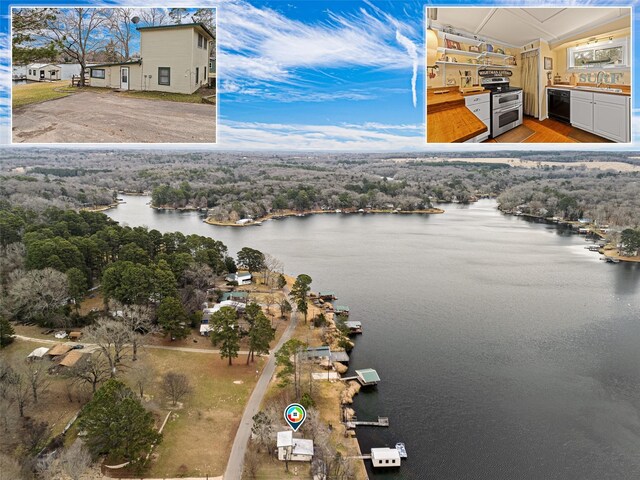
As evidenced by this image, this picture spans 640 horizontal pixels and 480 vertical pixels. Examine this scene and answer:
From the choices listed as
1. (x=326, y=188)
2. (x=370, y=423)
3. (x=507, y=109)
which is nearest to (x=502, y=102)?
(x=507, y=109)

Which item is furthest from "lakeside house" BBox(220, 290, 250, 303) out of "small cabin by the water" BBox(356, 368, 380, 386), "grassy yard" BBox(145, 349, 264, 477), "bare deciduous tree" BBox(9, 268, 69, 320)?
"small cabin by the water" BBox(356, 368, 380, 386)

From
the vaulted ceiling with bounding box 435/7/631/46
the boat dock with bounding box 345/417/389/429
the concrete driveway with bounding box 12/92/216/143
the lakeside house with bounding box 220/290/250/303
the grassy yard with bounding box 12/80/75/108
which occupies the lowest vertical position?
the boat dock with bounding box 345/417/389/429

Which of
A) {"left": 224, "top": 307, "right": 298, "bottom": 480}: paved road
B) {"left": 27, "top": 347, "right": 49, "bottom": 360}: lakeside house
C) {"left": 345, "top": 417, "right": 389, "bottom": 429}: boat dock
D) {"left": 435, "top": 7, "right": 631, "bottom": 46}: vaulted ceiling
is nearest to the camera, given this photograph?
{"left": 435, "top": 7, "right": 631, "bottom": 46}: vaulted ceiling

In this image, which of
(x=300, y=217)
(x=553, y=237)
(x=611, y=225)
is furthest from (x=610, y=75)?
(x=300, y=217)

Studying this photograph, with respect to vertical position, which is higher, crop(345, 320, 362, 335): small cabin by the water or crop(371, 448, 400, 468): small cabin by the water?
crop(345, 320, 362, 335): small cabin by the water

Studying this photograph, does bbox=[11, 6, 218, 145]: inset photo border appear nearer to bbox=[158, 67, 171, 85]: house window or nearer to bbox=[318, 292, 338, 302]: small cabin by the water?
bbox=[158, 67, 171, 85]: house window

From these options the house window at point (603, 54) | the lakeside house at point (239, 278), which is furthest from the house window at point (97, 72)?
the lakeside house at point (239, 278)

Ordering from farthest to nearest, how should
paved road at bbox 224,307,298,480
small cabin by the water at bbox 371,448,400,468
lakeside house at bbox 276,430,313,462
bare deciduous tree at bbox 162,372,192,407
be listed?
bare deciduous tree at bbox 162,372,192,407, small cabin by the water at bbox 371,448,400,468, lakeside house at bbox 276,430,313,462, paved road at bbox 224,307,298,480
